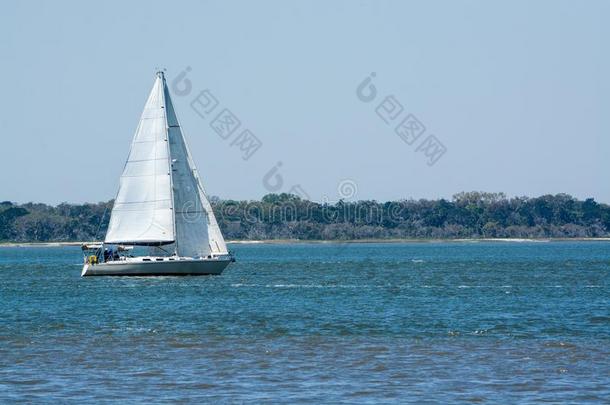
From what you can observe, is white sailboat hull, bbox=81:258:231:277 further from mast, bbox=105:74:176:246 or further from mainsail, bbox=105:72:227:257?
mast, bbox=105:74:176:246

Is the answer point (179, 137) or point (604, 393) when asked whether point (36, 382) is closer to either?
point (604, 393)

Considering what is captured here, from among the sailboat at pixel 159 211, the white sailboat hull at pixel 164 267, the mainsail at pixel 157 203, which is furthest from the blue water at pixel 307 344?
the mainsail at pixel 157 203

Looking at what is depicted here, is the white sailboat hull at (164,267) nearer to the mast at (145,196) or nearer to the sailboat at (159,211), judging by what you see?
the sailboat at (159,211)

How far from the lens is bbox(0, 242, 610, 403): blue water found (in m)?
30.0

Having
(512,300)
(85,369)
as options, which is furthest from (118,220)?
(85,369)

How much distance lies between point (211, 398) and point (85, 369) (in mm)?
5952

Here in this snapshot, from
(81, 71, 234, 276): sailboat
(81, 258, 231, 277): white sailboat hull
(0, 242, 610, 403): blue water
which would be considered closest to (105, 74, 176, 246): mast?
(81, 71, 234, 276): sailboat

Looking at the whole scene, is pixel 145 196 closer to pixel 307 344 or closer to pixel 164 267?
pixel 164 267

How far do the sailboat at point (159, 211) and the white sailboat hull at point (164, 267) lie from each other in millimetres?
63

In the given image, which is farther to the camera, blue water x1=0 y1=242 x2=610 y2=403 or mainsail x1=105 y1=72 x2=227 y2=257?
mainsail x1=105 y1=72 x2=227 y2=257

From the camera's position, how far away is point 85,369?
1325 inches

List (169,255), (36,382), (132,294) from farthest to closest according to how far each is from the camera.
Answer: (169,255) < (132,294) < (36,382)

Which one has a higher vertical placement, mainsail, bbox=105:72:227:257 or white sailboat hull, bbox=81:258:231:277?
mainsail, bbox=105:72:227:257

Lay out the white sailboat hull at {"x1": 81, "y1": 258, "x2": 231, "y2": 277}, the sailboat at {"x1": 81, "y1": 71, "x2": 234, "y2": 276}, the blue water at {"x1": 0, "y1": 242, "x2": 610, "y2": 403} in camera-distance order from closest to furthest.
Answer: the blue water at {"x1": 0, "y1": 242, "x2": 610, "y2": 403} < the white sailboat hull at {"x1": 81, "y1": 258, "x2": 231, "y2": 277} < the sailboat at {"x1": 81, "y1": 71, "x2": 234, "y2": 276}
